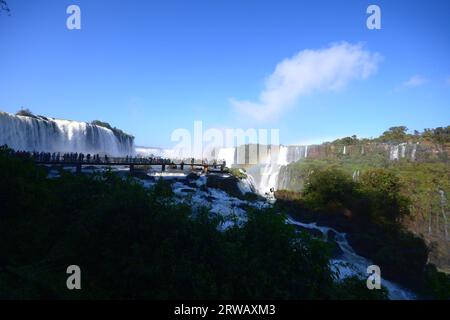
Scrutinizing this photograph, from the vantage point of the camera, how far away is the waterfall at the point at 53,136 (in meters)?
36.8

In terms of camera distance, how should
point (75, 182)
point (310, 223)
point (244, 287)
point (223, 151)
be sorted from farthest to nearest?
point (223, 151), point (310, 223), point (75, 182), point (244, 287)

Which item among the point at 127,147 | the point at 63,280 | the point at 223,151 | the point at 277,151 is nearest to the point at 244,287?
the point at 63,280

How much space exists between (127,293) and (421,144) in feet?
263

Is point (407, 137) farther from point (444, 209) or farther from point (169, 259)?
point (169, 259)

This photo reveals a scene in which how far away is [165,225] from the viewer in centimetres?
754

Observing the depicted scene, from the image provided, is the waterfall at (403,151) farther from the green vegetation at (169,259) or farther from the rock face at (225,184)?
the green vegetation at (169,259)

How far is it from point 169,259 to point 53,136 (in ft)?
150

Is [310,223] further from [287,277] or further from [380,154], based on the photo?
[380,154]

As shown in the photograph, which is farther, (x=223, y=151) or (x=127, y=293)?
(x=223, y=151)

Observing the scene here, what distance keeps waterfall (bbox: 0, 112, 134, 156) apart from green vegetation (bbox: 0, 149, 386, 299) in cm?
3392

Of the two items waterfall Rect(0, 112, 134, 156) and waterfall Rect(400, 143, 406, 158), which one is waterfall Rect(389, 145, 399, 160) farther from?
waterfall Rect(0, 112, 134, 156)

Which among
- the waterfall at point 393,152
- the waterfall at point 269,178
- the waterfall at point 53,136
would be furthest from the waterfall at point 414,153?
the waterfall at point 53,136

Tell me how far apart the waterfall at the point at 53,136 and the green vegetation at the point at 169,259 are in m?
33.9

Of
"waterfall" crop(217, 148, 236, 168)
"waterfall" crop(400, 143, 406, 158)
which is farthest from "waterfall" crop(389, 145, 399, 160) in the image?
"waterfall" crop(217, 148, 236, 168)
